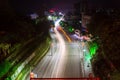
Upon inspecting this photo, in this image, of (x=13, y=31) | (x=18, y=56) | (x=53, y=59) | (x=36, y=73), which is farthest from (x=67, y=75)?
(x=13, y=31)

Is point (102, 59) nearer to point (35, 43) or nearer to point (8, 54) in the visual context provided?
point (8, 54)

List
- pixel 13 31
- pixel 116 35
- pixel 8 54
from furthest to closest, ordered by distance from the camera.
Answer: pixel 13 31 → pixel 8 54 → pixel 116 35

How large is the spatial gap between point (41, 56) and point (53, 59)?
8.03 ft

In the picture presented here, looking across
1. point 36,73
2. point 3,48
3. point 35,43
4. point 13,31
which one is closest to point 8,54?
point 3,48

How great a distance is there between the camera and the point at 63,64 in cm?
4822

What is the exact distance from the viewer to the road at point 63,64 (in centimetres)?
4209

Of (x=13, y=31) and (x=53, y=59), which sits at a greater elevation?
(x=13, y=31)

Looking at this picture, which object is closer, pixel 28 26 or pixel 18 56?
pixel 18 56

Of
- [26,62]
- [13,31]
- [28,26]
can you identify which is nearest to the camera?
[26,62]

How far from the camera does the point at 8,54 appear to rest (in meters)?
41.1

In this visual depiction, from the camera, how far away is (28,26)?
63.1 metres

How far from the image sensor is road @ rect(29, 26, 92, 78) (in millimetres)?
42094

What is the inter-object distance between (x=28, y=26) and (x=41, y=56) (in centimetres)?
1115

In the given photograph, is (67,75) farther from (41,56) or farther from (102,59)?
(41,56)
